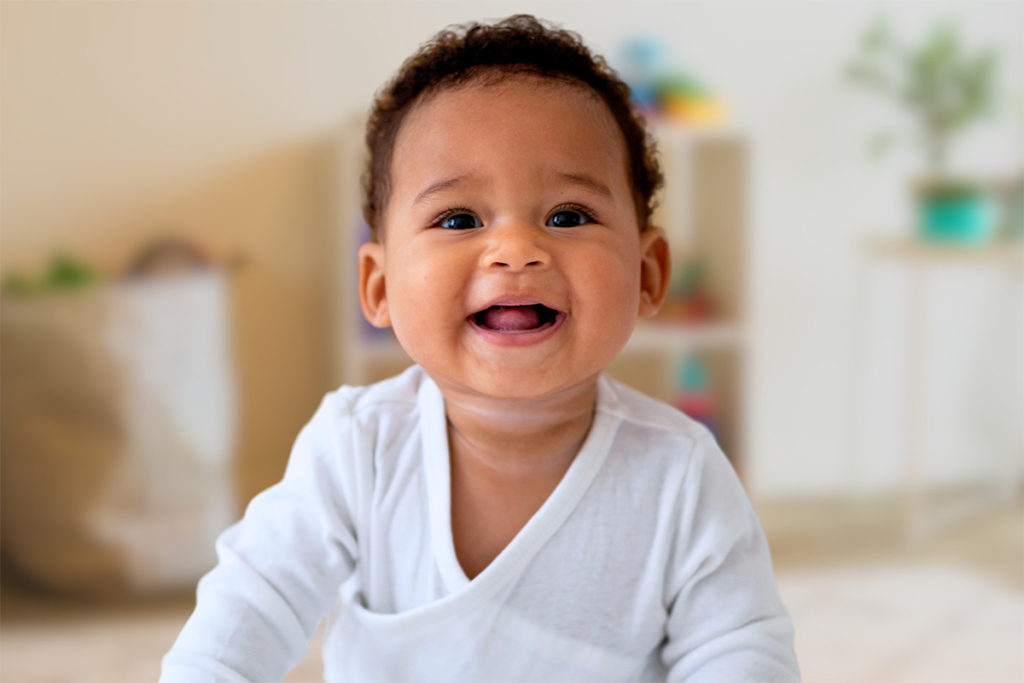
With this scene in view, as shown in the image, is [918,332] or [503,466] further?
[918,332]

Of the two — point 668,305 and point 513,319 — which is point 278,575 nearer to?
point 513,319

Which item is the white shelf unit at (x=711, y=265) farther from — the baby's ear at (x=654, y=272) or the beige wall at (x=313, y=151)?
the baby's ear at (x=654, y=272)

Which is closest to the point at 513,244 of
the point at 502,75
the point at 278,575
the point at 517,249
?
the point at 517,249

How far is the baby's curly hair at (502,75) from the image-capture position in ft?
1.98

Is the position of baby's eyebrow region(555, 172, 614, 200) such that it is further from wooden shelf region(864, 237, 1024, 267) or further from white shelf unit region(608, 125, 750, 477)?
wooden shelf region(864, 237, 1024, 267)

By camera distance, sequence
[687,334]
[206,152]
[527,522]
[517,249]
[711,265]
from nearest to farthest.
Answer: [517,249], [527,522], [206,152], [687,334], [711,265]

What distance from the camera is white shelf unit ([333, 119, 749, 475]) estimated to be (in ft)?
4.71

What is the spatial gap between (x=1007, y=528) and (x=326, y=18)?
1.38m

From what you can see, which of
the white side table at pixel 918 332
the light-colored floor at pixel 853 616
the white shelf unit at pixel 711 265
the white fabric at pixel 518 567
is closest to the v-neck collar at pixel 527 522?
the white fabric at pixel 518 567

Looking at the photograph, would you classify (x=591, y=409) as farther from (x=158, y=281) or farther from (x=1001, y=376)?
(x=1001, y=376)

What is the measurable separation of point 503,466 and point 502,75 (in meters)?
0.25

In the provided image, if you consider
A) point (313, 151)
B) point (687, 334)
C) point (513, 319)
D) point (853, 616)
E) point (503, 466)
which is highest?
point (313, 151)

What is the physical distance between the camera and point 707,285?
1.73 metres

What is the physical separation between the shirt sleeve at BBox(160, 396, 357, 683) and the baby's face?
12 centimetres
